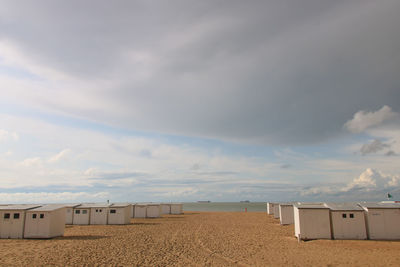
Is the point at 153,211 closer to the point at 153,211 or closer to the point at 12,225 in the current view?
the point at 153,211

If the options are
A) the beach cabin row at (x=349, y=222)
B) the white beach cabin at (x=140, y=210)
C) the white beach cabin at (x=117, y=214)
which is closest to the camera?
the beach cabin row at (x=349, y=222)

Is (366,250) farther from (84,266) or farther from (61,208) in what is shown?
(61,208)

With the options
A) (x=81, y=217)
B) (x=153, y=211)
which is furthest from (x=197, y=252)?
(x=153, y=211)

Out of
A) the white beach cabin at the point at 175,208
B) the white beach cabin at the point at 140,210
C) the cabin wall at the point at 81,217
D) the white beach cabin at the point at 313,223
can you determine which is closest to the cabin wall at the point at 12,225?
the cabin wall at the point at 81,217

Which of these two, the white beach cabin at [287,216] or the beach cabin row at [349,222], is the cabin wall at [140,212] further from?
the beach cabin row at [349,222]

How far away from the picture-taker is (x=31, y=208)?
2356cm

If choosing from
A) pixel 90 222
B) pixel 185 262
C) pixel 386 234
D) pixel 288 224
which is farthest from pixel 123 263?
pixel 288 224

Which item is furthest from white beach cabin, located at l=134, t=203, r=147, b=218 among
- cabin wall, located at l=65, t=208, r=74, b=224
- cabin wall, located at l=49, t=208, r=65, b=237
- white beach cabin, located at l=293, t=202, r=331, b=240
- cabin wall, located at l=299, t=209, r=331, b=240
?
cabin wall, located at l=299, t=209, r=331, b=240

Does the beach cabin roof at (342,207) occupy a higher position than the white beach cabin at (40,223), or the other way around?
the beach cabin roof at (342,207)

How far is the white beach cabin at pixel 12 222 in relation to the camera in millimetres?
22328

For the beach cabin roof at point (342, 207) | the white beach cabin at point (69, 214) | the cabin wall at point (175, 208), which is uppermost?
the beach cabin roof at point (342, 207)

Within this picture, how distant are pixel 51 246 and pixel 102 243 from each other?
3.37 m

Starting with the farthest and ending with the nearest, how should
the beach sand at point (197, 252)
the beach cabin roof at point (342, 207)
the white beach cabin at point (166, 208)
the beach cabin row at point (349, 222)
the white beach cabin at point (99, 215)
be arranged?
the white beach cabin at point (166, 208)
the white beach cabin at point (99, 215)
the beach cabin roof at point (342, 207)
the beach cabin row at point (349, 222)
the beach sand at point (197, 252)

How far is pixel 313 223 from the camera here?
Result: 20.9 meters
